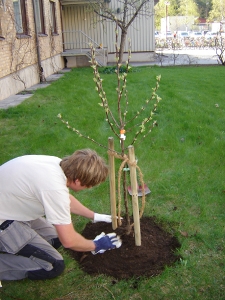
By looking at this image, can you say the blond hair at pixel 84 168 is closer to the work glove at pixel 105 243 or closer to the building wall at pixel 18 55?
the work glove at pixel 105 243

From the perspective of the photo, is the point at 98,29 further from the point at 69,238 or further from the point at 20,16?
the point at 69,238

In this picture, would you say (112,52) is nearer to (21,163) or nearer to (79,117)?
(79,117)

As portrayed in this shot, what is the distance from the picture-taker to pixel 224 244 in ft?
10.2

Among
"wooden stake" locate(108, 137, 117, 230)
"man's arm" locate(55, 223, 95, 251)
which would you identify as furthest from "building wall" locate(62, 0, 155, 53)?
"man's arm" locate(55, 223, 95, 251)

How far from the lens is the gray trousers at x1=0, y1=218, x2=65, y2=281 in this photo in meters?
2.55

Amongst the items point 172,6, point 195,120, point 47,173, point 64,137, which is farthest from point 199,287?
point 172,6

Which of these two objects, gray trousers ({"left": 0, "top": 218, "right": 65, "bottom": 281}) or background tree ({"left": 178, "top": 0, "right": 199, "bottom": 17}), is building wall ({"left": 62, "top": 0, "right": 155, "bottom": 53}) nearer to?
gray trousers ({"left": 0, "top": 218, "right": 65, "bottom": 281})

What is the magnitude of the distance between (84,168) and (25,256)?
2.93ft

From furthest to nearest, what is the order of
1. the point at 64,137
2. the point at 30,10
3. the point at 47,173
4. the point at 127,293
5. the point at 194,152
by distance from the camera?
the point at 30,10 < the point at 64,137 < the point at 194,152 < the point at 127,293 < the point at 47,173

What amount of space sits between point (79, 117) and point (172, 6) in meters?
61.6

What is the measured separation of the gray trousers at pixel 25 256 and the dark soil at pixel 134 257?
1.03 feet

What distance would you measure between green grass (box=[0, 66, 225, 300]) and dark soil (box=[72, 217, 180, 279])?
0.26ft

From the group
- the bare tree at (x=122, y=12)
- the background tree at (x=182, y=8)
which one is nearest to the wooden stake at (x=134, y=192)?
the bare tree at (x=122, y=12)

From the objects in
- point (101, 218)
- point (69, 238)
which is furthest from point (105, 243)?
point (69, 238)
